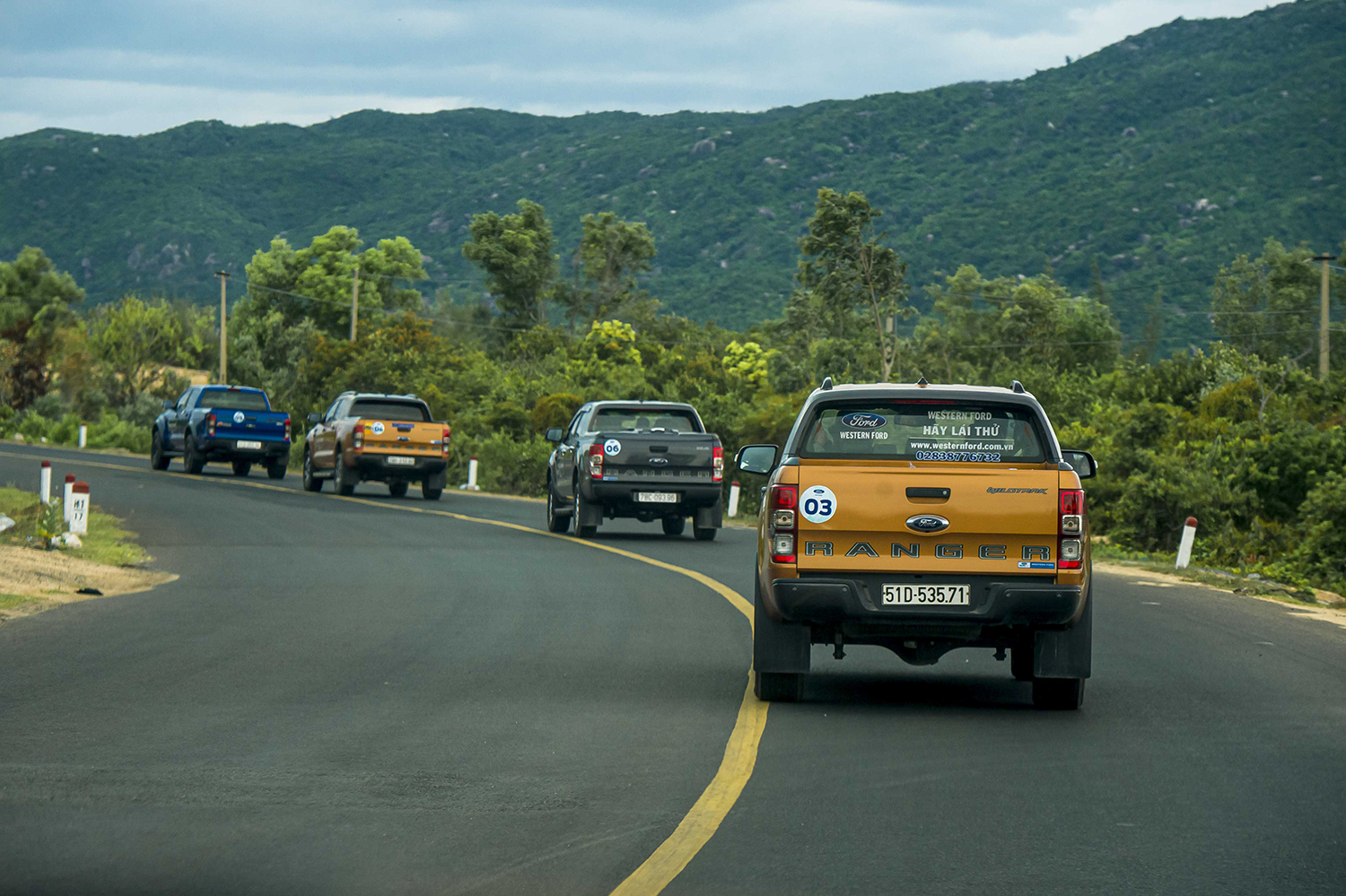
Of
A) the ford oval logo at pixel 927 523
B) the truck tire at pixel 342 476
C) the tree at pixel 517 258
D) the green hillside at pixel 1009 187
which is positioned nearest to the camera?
the ford oval logo at pixel 927 523

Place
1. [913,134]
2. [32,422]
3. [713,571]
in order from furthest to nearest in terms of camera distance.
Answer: [913,134]
[32,422]
[713,571]

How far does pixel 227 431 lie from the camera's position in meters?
37.8

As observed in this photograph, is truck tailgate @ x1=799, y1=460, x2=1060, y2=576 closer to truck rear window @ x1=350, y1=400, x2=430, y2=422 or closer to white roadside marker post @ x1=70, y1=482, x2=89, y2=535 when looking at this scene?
white roadside marker post @ x1=70, y1=482, x2=89, y2=535

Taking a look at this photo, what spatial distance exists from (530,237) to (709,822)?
9978cm

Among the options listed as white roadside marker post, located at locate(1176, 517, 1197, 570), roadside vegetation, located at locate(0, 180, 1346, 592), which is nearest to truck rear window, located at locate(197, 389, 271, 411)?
roadside vegetation, located at locate(0, 180, 1346, 592)

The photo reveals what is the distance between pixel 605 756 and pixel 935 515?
2.39m

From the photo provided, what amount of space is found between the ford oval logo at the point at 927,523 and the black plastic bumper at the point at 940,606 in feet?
0.90

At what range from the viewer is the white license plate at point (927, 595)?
899 centimetres

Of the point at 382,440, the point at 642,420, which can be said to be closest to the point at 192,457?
the point at 382,440

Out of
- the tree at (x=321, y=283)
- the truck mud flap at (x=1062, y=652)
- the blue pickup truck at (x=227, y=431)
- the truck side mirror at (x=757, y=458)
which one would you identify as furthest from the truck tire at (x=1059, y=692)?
the tree at (x=321, y=283)

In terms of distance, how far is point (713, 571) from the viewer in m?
18.5

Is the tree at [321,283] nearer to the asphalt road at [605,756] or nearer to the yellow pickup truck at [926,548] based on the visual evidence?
the asphalt road at [605,756]

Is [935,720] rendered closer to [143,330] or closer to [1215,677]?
[1215,677]

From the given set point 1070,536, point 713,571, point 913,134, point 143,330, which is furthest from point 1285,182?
point 1070,536
